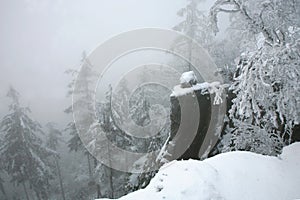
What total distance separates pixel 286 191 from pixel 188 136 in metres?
8.26

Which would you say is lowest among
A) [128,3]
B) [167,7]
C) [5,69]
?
[5,69]

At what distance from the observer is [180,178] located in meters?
6.84

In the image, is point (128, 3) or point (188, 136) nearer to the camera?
point (188, 136)

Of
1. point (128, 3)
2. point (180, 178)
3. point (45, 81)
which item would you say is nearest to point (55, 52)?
point (45, 81)

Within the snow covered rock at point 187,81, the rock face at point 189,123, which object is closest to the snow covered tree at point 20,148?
the rock face at point 189,123

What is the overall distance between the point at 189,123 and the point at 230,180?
795 cm

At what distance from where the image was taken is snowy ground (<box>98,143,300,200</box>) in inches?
248

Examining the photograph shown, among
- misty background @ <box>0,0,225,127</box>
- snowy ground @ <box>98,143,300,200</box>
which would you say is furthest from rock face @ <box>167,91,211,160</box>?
misty background @ <box>0,0,225,127</box>

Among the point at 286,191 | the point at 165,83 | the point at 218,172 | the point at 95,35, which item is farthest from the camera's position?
the point at 95,35

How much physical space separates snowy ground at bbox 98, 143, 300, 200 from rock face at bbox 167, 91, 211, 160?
6648 millimetres

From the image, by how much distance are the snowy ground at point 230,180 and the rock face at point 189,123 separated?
665 cm

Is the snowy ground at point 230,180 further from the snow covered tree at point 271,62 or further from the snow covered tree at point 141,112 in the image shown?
the snow covered tree at point 141,112

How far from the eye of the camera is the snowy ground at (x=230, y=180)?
6305 millimetres

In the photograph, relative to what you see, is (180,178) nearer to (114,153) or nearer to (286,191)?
(286,191)
